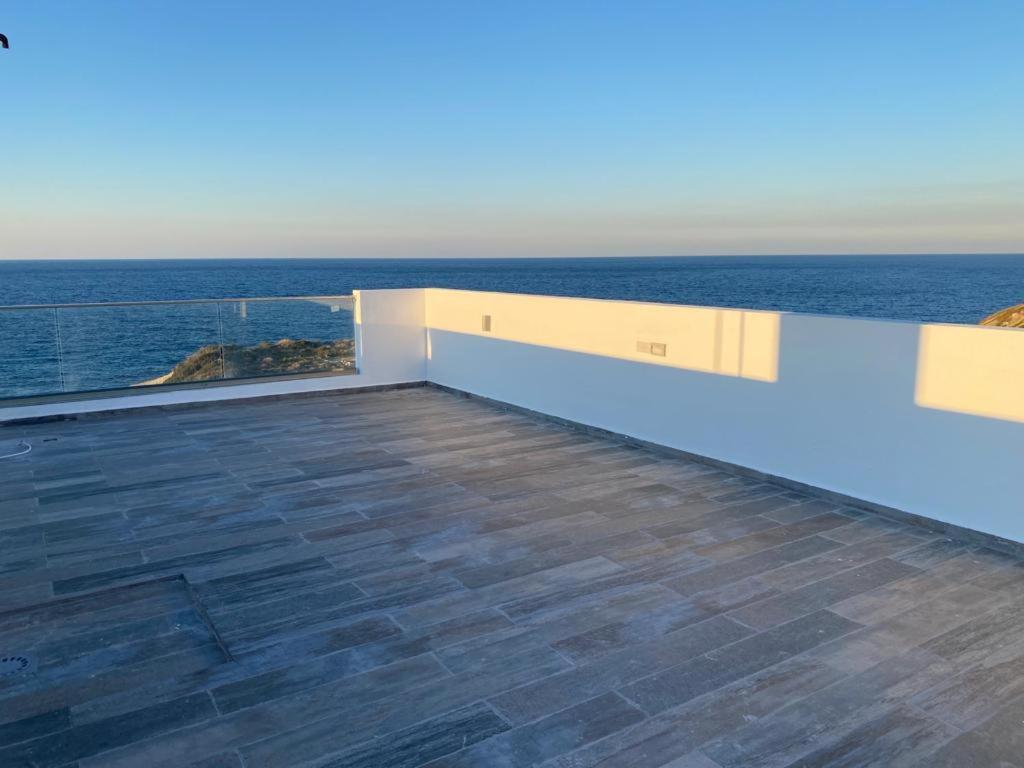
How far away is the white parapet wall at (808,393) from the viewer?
3430 mm

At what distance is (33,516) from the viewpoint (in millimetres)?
3809

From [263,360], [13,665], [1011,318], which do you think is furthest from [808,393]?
[1011,318]

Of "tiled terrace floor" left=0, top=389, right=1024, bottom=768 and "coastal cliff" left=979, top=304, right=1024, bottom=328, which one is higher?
"coastal cliff" left=979, top=304, right=1024, bottom=328

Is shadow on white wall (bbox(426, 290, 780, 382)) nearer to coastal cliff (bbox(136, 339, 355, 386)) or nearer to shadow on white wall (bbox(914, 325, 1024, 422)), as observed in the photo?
shadow on white wall (bbox(914, 325, 1024, 422))

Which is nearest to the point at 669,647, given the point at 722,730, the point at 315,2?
the point at 722,730

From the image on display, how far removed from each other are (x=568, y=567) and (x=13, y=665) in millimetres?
2067

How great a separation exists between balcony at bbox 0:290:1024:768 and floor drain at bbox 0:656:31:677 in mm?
11

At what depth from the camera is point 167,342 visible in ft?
22.2

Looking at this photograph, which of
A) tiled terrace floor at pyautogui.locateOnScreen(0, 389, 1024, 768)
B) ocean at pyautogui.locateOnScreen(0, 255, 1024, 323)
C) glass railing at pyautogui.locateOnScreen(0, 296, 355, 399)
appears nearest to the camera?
tiled terrace floor at pyautogui.locateOnScreen(0, 389, 1024, 768)

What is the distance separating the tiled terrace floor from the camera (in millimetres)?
1971

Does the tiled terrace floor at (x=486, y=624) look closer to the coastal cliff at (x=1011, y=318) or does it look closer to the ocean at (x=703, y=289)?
the coastal cliff at (x=1011, y=318)

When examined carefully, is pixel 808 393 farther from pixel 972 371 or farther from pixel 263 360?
pixel 263 360

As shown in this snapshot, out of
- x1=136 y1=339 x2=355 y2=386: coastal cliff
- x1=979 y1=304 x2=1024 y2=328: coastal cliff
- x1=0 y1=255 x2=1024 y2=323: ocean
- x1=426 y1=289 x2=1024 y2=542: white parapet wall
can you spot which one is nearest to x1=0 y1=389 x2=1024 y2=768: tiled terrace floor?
x1=426 y1=289 x2=1024 y2=542: white parapet wall

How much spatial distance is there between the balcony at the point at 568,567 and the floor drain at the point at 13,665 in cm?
1
